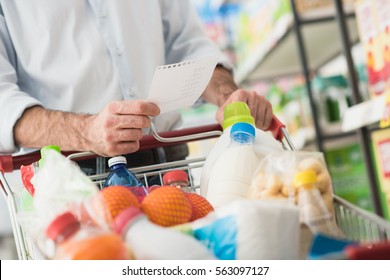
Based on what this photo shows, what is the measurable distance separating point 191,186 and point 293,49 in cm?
333

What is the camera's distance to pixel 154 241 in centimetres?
76

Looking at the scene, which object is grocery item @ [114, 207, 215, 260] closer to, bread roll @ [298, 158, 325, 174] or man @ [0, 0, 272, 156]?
A: bread roll @ [298, 158, 325, 174]

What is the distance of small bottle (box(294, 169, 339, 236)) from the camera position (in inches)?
33.5

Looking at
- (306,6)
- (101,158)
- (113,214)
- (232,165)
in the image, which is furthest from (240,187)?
(306,6)

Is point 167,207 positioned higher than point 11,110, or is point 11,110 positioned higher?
point 11,110

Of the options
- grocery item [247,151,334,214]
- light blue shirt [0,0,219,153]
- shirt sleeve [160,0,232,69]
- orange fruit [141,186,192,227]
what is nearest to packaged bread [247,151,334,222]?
grocery item [247,151,334,214]

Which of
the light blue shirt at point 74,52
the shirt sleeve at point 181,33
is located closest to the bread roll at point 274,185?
the light blue shirt at point 74,52

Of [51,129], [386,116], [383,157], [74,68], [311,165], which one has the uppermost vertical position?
[74,68]

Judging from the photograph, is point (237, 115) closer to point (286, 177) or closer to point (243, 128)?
point (243, 128)

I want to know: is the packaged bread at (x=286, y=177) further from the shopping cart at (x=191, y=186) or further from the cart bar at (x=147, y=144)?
the cart bar at (x=147, y=144)

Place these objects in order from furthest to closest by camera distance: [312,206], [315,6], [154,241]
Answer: [315,6] < [312,206] < [154,241]

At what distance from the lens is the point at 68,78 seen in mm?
1648

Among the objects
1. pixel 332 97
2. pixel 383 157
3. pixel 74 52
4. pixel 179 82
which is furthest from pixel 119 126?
pixel 332 97

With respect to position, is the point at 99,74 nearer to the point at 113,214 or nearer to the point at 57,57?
the point at 57,57
